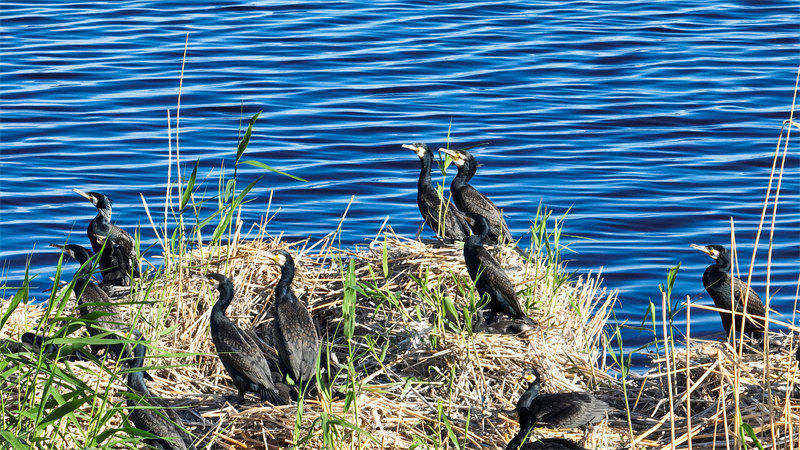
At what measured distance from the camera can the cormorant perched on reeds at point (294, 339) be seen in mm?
5711

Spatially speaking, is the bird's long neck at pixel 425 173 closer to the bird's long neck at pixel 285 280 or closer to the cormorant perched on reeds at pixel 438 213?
the cormorant perched on reeds at pixel 438 213

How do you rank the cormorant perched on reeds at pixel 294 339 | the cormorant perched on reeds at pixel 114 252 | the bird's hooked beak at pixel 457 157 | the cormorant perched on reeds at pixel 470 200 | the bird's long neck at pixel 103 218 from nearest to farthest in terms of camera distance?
the cormorant perched on reeds at pixel 294 339 → the cormorant perched on reeds at pixel 114 252 → the cormorant perched on reeds at pixel 470 200 → the bird's hooked beak at pixel 457 157 → the bird's long neck at pixel 103 218

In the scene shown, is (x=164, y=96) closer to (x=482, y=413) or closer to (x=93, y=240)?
(x=93, y=240)

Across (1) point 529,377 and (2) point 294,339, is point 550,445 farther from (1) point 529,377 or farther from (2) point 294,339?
(2) point 294,339

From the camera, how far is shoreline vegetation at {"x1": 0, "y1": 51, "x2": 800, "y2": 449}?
510 cm

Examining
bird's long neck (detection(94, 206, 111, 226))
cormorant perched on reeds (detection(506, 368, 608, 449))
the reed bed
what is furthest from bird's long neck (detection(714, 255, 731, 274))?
bird's long neck (detection(94, 206, 111, 226))

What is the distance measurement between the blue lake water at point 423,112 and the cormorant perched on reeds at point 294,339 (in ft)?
13.3

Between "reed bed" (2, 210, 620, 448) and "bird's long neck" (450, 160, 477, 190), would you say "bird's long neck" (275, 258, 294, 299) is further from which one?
"bird's long neck" (450, 160, 477, 190)

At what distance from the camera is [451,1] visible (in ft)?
65.0

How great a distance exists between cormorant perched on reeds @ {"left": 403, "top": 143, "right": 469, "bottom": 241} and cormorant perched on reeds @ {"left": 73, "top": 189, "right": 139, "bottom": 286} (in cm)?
190

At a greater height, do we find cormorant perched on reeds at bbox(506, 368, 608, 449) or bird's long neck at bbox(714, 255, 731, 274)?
cormorant perched on reeds at bbox(506, 368, 608, 449)

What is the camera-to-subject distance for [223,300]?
6.15m

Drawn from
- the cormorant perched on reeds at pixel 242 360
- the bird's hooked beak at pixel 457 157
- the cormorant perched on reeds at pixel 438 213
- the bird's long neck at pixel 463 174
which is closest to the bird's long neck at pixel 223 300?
the cormorant perched on reeds at pixel 242 360

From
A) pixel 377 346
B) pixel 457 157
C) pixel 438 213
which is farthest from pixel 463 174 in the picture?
pixel 377 346
